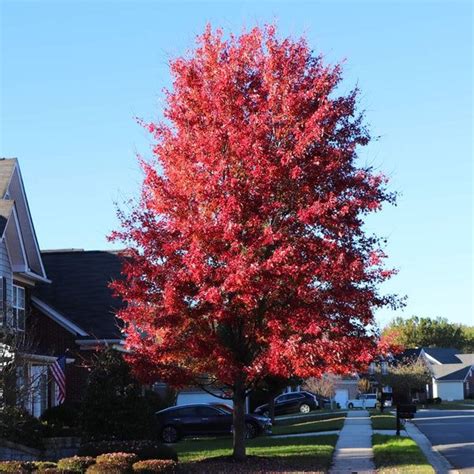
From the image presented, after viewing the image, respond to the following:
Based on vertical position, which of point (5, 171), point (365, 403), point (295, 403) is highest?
point (5, 171)

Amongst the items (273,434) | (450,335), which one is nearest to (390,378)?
(273,434)

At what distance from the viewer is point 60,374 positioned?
25.6 m

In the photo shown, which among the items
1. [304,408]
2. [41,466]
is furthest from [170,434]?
[304,408]

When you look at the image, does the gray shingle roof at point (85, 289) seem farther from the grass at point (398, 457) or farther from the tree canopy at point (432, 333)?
the tree canopy at point (432, 333)

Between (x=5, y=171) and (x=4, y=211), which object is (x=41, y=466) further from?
(x=5, y=171)

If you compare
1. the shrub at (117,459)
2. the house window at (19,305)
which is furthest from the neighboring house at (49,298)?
the shrub at (117,459)

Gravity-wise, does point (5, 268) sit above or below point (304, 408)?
above

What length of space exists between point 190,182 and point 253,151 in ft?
5.18

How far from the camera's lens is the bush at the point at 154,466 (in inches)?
606

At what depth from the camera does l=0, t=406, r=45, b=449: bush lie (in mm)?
17859

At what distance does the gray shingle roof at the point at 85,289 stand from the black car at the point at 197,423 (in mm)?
3739

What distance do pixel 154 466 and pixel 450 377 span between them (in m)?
79.4

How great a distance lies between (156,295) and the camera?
18.8 meters

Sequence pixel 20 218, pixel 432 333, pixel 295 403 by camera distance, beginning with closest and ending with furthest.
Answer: pixel 20 218 < pixel 295 403 < pixel 432 333
